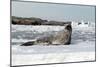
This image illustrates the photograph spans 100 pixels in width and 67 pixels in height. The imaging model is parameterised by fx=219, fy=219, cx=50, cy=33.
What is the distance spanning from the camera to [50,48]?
101 inches

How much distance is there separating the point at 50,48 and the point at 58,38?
154 millimetres

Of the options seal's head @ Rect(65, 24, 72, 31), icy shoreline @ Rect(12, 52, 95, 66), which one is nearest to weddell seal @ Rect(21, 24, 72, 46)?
seal's head @ Rect(65, 24, 72, 31)

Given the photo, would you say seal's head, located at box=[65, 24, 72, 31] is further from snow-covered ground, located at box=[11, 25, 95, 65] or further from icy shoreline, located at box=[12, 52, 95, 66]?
icy shoreline, located at box=[12, 52, 95, 66]

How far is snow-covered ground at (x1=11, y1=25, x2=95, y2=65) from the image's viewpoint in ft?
7.97

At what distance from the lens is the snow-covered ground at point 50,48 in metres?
2.43

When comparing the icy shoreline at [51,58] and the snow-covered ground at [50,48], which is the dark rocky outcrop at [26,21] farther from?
the icy shoreline at [51,58]

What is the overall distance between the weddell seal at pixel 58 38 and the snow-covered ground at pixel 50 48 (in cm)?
4

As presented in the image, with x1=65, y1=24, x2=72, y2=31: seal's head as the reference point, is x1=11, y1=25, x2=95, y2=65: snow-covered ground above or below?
below

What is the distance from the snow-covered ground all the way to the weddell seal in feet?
0.12

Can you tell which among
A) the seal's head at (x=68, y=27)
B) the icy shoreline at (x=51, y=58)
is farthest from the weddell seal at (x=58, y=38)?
the icy shoreline at (x=51, y=58)

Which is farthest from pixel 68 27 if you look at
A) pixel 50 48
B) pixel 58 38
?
pixel 50 48

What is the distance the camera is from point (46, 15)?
8.45 feet

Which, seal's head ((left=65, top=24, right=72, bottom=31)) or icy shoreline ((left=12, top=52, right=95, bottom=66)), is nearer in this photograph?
icy shoreline ((left=12, top=52, right=95, bottom=66))
